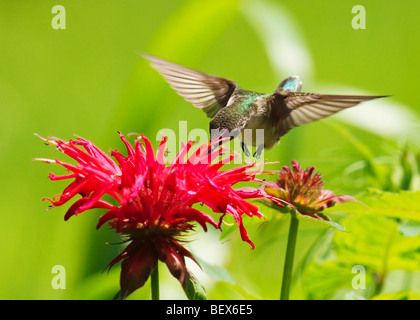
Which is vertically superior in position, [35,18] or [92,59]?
[35,18]

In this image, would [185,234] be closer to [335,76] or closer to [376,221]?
[376,221]

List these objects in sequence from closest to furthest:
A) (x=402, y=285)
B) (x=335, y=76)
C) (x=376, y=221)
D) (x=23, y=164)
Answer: (x=376, y=221), (x=402, y=285), (x=23, y=164), (x=335, y=76)
